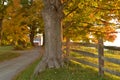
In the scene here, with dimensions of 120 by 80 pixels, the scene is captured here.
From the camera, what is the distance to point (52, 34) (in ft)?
47.2

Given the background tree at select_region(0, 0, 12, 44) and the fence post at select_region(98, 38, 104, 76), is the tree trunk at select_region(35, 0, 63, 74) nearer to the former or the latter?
the fence post at select_region(98, 38, 104, 76)

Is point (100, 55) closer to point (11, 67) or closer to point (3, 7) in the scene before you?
point (11, 67)

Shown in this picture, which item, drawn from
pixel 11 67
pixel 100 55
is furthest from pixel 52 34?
pixel 11 67

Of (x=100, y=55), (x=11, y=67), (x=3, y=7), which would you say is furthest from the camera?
(x=3, y=7)

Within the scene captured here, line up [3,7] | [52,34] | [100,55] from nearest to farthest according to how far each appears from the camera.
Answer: [100,55], [52,34], [3,7]

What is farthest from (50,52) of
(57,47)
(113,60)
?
(113,60)

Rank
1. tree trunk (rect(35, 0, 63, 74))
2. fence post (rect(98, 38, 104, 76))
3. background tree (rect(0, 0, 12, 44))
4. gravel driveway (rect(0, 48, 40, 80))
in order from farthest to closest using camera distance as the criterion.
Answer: background tree (rect(0, 0, 12, 44)) → gravel driveway (rect(0, 48, 40, 80)) → tree trunk (rect(35, 0, 63, 74)) → fence post (rect(98, 38, 104, 76))

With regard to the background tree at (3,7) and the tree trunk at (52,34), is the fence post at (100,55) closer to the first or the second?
the tree trunk at (52,34)

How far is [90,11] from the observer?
14219 mm

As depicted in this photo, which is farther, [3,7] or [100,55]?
[3,7]

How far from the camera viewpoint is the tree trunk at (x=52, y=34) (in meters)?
14.2

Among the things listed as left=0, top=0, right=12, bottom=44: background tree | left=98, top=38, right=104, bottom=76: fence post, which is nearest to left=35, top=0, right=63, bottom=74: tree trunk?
left=98, top=38, right=104, bottom=76: fence post

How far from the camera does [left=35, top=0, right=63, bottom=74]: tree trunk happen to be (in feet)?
Answer: 46.6

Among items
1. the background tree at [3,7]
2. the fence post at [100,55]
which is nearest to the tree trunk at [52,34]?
the fence post at [100,55]
